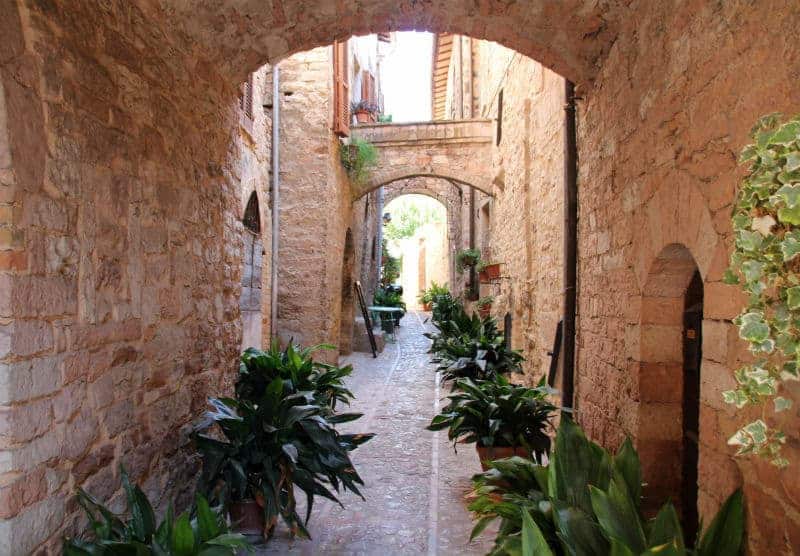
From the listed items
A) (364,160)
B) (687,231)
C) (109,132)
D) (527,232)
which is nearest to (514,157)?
(527,232)

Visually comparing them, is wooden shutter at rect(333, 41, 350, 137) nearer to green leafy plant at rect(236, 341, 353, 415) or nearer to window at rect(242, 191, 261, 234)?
window at rect(242, 191, 261, 234)

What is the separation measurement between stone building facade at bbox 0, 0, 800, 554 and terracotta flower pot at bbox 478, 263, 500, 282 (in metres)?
4.13

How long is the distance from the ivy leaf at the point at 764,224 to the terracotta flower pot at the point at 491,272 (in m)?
6.88

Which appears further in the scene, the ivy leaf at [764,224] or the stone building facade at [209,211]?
the stone building facade at [209,211]

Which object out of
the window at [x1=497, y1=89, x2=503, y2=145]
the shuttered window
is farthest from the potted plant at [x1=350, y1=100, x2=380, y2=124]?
the window at [x1=497, y1=89, x2=503, y2=145]

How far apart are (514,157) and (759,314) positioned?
6416 mm

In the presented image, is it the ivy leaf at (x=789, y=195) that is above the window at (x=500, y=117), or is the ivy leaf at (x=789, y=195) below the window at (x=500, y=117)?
below

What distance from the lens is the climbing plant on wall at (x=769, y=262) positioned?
1104 mm

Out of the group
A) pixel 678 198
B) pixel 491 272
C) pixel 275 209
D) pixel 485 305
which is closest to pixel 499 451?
pixel 678 198

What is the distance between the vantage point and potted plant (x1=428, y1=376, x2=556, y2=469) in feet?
12.0

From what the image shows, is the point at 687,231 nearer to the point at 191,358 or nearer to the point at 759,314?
the point at 759,314

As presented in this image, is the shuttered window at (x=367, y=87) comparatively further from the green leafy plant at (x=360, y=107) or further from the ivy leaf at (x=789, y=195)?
the ivy leaf at (x=789, y=195)

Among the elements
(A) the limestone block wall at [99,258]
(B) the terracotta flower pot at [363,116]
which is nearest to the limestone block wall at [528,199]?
(B) the terracotta flower pot at [363,116]

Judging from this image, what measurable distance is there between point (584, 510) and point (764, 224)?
139cm
